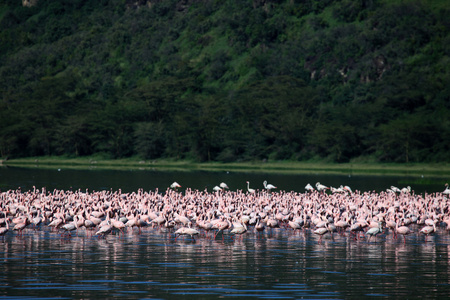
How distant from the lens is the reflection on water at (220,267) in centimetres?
1747

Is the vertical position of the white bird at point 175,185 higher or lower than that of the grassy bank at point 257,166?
lower

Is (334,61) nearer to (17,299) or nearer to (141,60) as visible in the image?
(141,60)

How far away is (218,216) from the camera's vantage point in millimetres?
31797

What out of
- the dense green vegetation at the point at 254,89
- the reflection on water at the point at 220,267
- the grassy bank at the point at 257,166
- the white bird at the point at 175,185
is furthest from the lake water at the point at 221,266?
the dense green vegetation at the point at 254,89

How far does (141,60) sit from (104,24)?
34.7m

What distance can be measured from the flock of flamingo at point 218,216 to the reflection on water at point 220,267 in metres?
0.54

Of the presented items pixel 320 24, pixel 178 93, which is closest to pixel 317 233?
pixel 178 93

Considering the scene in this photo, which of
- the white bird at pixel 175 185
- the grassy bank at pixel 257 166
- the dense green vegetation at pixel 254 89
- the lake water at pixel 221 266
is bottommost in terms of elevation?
the lake water at pixel 221 266

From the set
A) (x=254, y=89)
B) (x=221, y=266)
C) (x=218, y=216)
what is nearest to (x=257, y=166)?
(x=254, y=89)

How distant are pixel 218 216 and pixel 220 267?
11.1 meters

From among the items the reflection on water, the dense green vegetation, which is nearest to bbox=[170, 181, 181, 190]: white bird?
the reflection on water

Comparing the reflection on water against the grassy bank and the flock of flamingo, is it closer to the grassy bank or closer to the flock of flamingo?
the flock of flamingo

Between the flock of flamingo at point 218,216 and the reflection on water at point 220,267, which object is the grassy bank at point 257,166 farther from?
the reflection on water at point 220,267

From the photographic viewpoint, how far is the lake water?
57.1 feet
